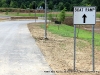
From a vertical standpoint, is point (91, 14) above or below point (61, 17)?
above

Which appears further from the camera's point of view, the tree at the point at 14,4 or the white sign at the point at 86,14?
the tree at the point at 14,4

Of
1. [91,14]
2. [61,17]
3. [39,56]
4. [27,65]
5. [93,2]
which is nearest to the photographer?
[91,14]

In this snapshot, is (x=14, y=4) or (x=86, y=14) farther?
(x=14, y=4)

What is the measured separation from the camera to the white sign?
9211 millimetres

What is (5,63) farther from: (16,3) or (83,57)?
(16,3)

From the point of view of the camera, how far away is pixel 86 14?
920 cm

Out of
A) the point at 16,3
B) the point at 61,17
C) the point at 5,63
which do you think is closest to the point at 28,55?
the point at 5,63

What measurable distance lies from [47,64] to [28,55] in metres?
2.44

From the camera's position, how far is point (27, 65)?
34.5 ft

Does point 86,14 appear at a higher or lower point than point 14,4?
higher

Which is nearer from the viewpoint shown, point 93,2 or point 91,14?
point 91,14

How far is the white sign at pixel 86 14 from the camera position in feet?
30.2

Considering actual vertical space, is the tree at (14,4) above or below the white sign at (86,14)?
below

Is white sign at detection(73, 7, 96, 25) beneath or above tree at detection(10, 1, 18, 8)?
above
